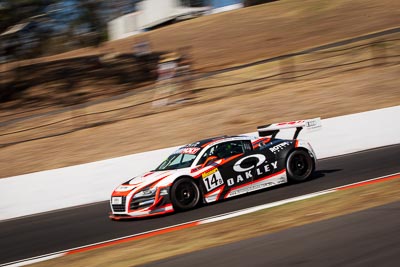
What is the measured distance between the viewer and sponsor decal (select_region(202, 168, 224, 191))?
37.3ft

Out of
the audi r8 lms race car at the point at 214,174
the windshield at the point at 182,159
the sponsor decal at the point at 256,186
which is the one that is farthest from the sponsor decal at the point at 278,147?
the windshield at the point at 182,159

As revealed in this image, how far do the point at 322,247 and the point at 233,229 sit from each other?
88.2 inches

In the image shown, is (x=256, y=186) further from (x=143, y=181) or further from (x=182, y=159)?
(x=143, y=181)

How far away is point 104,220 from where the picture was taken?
1153 cm

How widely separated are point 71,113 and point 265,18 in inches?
857

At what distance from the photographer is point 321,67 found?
26781mm

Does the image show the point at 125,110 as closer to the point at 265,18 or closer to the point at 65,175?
the point at 65,175

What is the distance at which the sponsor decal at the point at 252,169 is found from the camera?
1169 centimetres

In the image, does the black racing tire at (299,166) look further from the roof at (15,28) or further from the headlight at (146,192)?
the roof at (15,28)

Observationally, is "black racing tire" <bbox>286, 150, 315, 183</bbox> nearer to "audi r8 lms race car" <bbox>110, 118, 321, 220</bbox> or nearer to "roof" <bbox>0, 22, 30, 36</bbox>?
"audi r8 lms race car" <bbox>110, 118, 321, 220</bbox>

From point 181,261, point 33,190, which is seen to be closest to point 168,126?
point 33,190

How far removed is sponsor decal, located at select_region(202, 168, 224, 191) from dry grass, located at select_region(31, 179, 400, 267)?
1893mm

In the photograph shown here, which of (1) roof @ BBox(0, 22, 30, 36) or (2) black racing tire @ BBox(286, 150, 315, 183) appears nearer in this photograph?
(2) black racing tire @ BBox(286, 150, 315, 183)

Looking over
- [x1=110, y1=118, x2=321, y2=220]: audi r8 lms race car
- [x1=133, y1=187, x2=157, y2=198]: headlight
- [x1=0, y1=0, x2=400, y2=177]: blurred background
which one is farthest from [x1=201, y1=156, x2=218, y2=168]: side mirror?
[x1=0, y1=0, x2=400, y2=177]: blurred background
